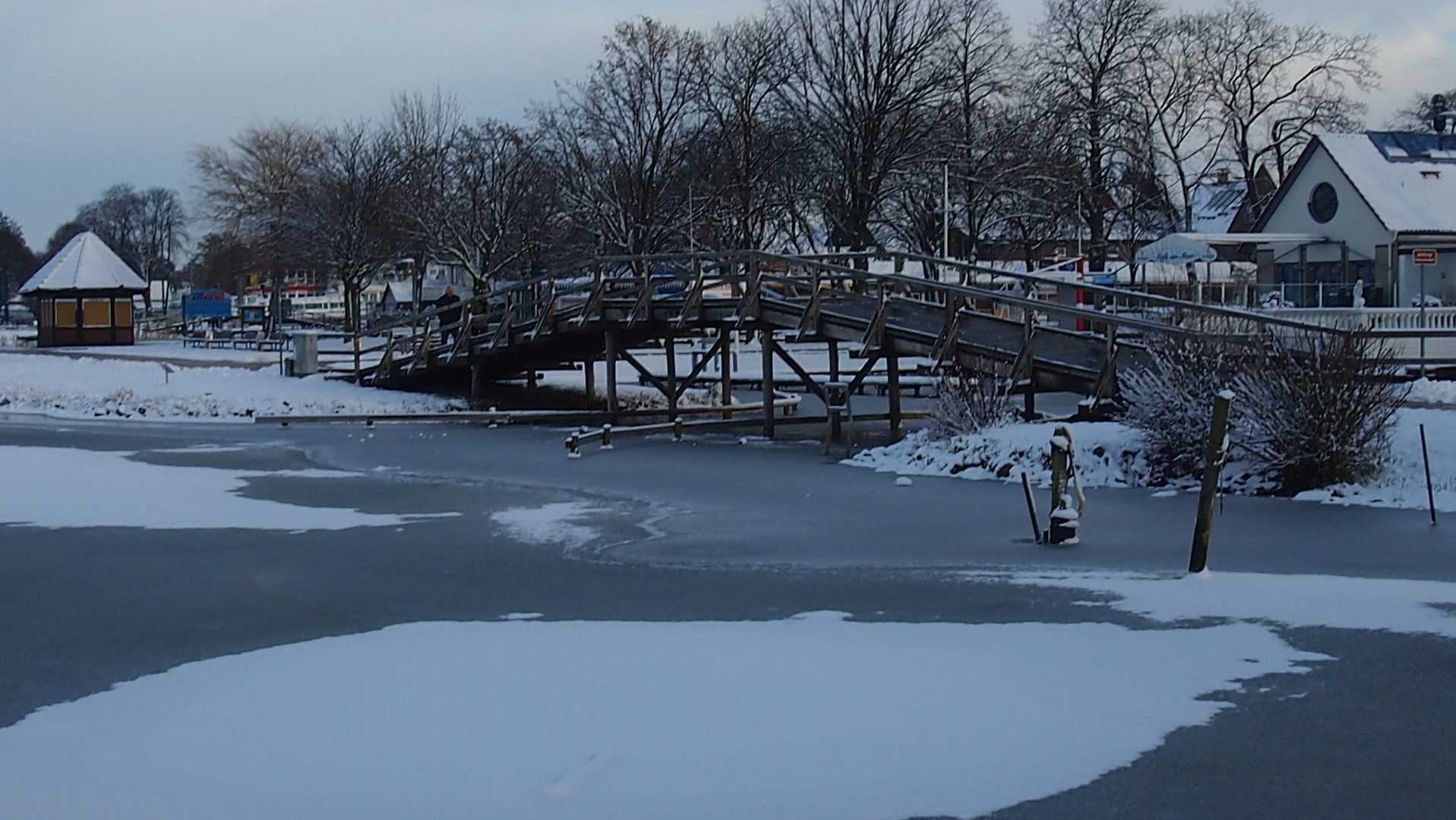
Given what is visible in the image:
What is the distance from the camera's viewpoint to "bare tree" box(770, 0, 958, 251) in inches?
2044

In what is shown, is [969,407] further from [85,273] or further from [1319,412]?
[85,273]

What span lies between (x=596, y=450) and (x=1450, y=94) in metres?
77.4

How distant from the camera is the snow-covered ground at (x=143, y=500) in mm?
16719

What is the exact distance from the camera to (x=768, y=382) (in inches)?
1129

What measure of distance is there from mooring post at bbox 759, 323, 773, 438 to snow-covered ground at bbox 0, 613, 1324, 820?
706 inches

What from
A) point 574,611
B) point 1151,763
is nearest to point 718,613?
point 574,611

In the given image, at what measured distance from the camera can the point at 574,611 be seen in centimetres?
1120

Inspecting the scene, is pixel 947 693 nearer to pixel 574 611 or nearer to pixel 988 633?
pixel 988 633

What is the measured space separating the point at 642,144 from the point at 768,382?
3158 cm

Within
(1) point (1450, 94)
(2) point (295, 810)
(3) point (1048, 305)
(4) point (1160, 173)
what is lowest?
(2) point (295, 810)

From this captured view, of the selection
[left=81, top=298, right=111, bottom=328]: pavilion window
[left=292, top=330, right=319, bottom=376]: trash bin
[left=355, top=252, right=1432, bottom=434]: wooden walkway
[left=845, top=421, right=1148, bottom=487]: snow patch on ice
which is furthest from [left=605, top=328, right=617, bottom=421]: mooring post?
[left=81, top=298, right=111, bottom=328]: pavilion window

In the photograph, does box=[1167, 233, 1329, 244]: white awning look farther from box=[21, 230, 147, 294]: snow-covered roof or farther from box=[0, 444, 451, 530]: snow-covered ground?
box=[21, 230, 147, 294]: snow-covered roof

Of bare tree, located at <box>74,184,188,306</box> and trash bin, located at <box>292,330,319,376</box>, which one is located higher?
bare tree, located at <box>74,184,188,306</box>

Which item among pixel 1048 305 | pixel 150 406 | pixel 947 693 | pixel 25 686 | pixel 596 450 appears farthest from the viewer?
pixel 150 406
